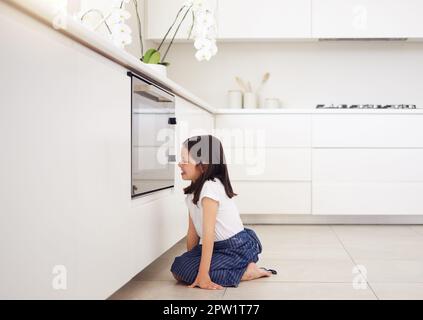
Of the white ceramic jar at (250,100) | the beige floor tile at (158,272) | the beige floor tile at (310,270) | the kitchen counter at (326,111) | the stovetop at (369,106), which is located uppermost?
the white ceramic jar at (250,100)

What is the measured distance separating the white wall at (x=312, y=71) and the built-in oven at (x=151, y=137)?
7.04 feet

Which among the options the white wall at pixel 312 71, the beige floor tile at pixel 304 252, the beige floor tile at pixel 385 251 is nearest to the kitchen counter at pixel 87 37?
the beige floor tile at pixel 304 252

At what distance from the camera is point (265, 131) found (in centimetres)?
377

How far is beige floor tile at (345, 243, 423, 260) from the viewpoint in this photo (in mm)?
2555

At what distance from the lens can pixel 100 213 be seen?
4.66 feet

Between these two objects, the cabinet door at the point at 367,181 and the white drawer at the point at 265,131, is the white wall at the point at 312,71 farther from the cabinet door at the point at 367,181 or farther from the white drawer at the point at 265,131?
the cabinet door at the point at 367,181

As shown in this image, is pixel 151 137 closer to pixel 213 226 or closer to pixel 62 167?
pixel 213 226

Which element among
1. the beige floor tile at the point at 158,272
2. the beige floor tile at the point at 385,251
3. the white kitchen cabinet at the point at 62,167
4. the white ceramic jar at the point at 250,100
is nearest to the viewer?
the white kitchen cabinet at the point at 62,167

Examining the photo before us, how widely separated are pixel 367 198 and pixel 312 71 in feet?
4.09

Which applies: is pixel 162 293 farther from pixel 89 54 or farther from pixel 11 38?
pixel 11 38

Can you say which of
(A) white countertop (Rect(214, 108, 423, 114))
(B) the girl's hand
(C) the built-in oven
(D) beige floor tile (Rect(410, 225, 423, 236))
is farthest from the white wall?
(B) the girl's hand

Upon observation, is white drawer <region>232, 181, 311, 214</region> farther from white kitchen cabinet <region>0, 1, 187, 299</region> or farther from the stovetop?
white kitchen cabinet <region>0, 1, 187, 299</region>

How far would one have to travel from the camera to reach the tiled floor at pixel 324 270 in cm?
186

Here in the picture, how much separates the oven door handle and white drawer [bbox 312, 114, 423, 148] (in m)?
1.76
